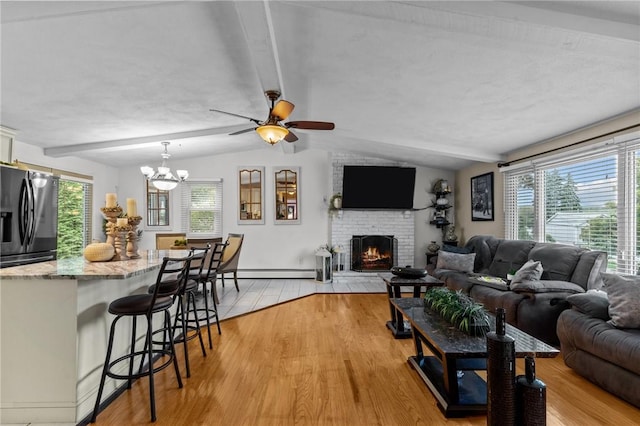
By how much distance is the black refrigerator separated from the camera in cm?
342

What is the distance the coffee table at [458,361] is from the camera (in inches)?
76.8

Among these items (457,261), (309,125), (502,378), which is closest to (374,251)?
(457,261)

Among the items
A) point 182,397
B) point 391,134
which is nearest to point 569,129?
point 391,134

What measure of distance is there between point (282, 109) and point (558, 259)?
3565mm

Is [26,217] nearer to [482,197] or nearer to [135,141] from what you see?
[135,141]

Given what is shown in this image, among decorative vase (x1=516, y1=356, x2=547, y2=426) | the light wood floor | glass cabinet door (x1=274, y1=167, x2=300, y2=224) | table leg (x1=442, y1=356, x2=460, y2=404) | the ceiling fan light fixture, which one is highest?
the ceiling fan light fixture

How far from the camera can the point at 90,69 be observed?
9.61ft

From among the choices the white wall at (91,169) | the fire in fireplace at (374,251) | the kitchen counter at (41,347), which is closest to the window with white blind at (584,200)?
the fire in fireplace at (374,251)

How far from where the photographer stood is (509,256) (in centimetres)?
462

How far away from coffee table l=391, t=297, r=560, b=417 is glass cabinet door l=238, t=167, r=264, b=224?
5034 mm

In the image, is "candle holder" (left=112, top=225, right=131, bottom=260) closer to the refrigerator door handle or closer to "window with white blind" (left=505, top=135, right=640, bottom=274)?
the refrigerator door handle

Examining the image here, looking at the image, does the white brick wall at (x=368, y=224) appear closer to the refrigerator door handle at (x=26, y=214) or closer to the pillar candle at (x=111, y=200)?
the pillar candle at (x=111, y=200)

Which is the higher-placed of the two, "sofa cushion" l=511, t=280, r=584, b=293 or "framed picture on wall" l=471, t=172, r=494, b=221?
"framed picture on wall" l=471, t=172, r=494, b=221

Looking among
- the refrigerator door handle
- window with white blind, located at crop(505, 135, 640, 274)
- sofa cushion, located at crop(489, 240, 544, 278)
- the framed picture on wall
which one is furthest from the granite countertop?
the framed picture on wall
